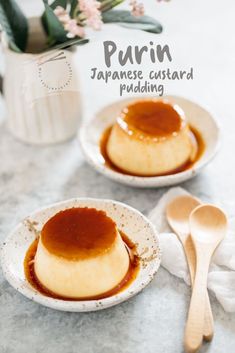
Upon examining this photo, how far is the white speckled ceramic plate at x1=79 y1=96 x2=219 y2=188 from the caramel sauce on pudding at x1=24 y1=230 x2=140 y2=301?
6.0 inches

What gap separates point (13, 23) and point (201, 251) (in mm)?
604

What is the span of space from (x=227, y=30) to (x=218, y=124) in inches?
19.7

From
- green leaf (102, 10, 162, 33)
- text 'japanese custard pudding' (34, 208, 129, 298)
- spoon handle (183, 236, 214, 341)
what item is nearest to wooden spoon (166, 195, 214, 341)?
spoon handle (183, 236, 214, 341)

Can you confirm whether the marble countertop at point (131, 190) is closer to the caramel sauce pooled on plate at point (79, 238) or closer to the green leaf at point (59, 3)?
the caramel sauce pooled on plate at point (79, 238)

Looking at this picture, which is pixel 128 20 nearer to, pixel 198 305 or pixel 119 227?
pixel 119 227

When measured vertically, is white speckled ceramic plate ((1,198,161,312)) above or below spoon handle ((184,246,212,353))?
above

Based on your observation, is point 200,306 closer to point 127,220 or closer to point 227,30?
point 127,220

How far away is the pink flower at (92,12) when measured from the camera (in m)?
1.20

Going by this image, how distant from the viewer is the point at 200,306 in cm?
99

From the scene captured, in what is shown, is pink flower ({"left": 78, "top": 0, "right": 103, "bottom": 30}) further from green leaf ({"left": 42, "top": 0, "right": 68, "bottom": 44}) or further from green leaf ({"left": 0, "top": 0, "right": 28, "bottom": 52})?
green leaf ({"left": 0, "top": 0, "right": 28, "bottom": 52})

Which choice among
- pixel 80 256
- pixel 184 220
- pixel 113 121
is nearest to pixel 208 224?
pixel 184 220

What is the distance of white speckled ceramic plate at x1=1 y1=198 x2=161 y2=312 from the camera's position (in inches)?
38.4

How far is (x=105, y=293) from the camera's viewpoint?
1.03 meters

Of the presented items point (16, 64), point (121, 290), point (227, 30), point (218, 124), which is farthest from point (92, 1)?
point (227, 30)
